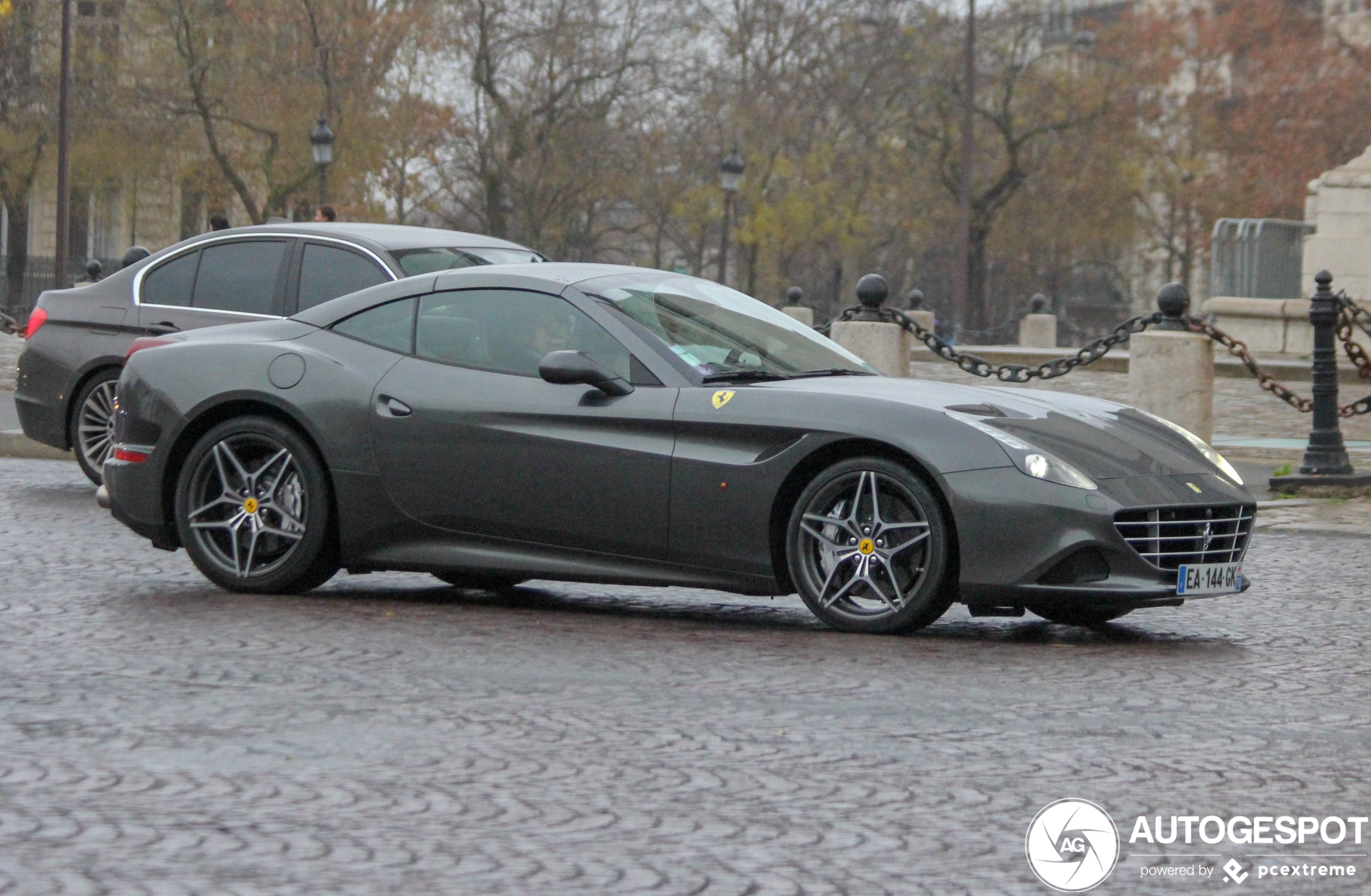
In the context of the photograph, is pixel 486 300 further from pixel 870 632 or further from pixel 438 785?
pixel 438 785

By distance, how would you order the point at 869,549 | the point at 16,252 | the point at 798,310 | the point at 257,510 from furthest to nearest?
the point at 16,252 < the point at 798,310 < the point at 257,510 < the point at 869,549

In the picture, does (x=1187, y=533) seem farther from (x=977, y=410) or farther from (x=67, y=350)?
(x=67, y=350)

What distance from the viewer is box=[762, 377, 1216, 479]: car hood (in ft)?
24.3

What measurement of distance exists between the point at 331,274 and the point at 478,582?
12.7 ft

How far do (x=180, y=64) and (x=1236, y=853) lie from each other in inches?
1725

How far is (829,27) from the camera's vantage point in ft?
178

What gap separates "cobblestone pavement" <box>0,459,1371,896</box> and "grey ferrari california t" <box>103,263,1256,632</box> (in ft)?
0.81

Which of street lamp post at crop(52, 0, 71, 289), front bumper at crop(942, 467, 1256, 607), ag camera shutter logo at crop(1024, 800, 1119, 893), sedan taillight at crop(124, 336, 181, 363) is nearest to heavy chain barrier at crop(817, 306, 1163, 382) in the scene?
sedan taillight at crop(124, 336, 181, 363)

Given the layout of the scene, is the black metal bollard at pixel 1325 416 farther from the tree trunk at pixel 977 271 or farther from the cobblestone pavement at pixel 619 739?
the tree trunk at pixel 977 271

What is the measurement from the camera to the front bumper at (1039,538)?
717cm

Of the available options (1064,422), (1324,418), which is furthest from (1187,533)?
(1324,418)

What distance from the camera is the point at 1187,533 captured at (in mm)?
7457

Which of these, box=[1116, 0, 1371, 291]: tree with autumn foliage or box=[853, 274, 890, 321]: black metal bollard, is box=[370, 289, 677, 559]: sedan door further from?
box=[1116, 0, 1371, 291]: tree with autumn foliage

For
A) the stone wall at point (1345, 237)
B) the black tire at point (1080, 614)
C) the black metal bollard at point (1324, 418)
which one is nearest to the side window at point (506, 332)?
the black tire at point (1080, 614)
